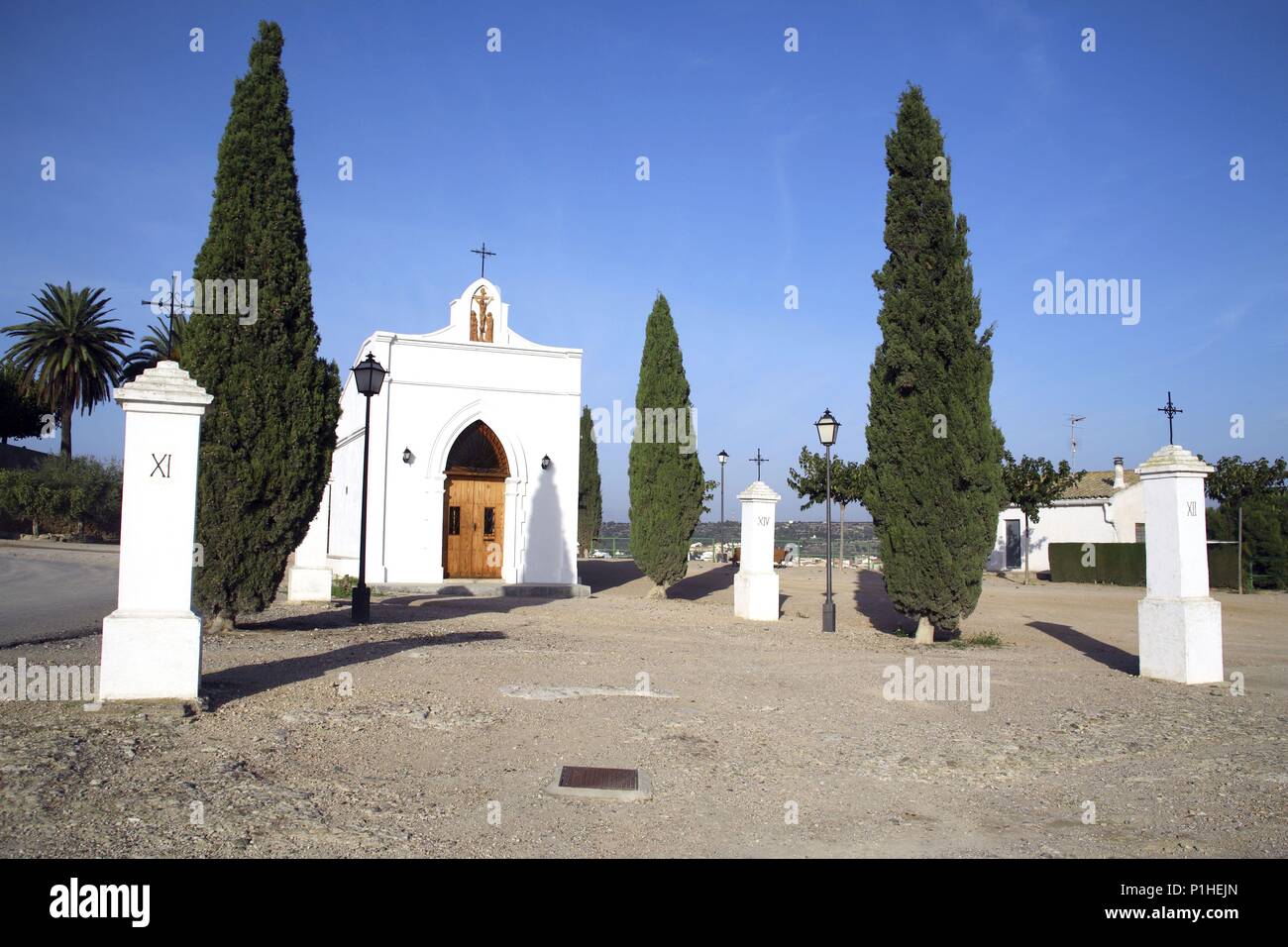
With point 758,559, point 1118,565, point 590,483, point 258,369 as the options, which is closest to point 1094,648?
point 758,559

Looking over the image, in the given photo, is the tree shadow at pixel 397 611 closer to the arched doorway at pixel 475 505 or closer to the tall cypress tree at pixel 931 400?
the arched doorway at pixel 475 505

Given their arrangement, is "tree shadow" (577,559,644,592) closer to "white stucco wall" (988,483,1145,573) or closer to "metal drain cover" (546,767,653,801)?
"white stucco wall" (988,483,1145,573)

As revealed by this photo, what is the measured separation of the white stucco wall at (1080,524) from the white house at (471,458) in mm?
18976

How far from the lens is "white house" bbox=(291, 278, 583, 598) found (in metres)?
20.1

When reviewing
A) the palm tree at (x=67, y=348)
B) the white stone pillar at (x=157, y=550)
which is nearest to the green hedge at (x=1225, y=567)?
the white stone pillar at (x=157, y=550)

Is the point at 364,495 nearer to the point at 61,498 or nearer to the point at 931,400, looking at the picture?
the point at 931,400

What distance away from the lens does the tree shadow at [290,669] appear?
7.79 meters

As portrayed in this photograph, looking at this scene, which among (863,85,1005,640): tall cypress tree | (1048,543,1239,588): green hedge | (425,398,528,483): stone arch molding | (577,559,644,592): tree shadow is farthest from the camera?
(1048,543,1239,588): green hedge

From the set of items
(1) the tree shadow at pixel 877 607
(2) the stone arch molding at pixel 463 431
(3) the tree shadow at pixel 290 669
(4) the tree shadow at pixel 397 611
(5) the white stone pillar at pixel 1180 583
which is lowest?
(1) the tree shadow at pixel 877 607

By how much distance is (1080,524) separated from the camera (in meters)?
35.4

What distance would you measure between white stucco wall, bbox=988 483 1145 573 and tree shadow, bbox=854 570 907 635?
9039 mm

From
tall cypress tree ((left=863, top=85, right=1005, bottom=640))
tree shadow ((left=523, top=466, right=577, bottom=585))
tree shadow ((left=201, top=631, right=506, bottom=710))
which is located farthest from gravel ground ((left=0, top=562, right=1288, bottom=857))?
tree shadow ((left=523, top=466, right=577, bottom=585))

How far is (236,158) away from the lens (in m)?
11.4

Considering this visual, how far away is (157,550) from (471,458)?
14.2 m
